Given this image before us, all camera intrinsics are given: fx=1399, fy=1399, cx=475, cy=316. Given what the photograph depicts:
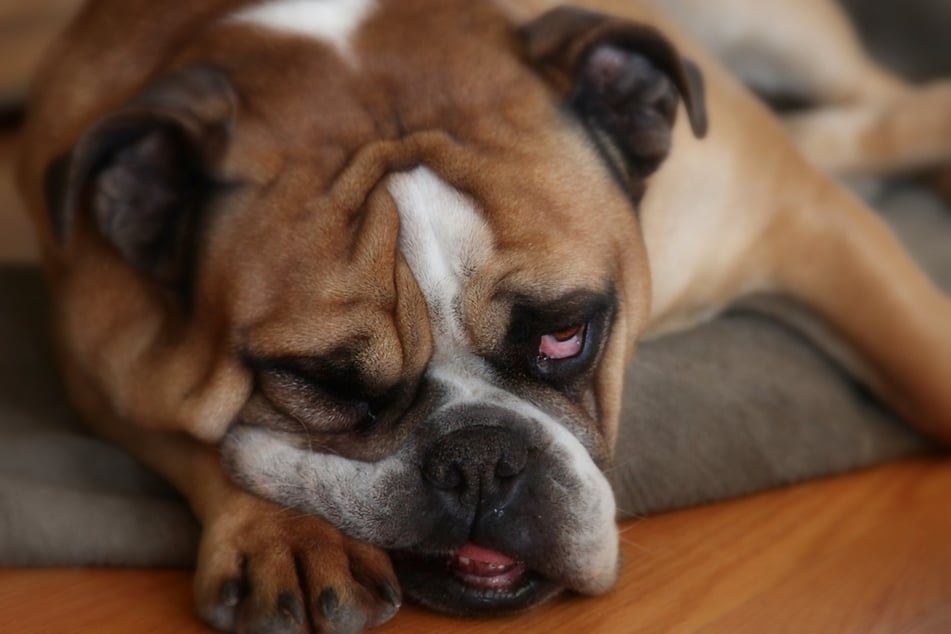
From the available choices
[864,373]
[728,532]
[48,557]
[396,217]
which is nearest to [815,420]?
[864,373]

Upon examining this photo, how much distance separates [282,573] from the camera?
145 centimetres

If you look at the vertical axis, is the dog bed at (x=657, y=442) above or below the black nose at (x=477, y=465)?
below

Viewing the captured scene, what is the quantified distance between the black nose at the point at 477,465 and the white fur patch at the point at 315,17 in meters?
0.50

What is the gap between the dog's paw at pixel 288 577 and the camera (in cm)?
143

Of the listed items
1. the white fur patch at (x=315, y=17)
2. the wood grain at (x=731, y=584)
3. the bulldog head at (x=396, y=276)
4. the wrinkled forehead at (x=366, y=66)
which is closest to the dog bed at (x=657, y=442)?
the wood grain at (x=731, y=584)

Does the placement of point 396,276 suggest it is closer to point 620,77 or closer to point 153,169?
point 153,169

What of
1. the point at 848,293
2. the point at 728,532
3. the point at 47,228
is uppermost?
the point at 47,228

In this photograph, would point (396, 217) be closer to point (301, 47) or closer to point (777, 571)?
point (301, 47)

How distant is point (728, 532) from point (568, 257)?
47 cm

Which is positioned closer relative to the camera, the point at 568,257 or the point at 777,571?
the point at 568,257

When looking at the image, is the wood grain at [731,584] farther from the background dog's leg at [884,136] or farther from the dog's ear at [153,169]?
the background dog's leg at [884,136]

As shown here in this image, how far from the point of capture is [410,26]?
1.71 metres

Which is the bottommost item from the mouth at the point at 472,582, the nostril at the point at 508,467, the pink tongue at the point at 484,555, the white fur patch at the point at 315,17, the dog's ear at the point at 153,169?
the mouth at the point at 472,582

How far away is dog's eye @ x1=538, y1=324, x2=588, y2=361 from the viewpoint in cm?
158
